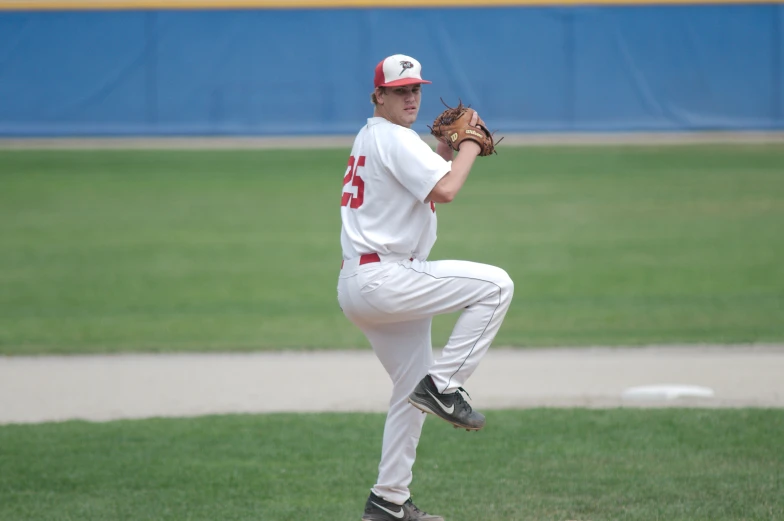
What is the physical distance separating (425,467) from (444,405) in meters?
1.63

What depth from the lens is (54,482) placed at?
5.62 metres

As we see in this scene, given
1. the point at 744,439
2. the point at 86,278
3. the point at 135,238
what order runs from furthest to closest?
1. the point at 135,238
2. the point at 86,278
3. the point at 744,439

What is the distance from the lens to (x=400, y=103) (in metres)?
4.49

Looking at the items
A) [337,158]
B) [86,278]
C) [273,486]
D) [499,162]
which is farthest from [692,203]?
[273,486]

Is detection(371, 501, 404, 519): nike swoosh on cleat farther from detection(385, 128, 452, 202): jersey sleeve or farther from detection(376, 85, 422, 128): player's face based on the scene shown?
detection(376, 85, 422, 128): player's face

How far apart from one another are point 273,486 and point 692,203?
45.3 ft

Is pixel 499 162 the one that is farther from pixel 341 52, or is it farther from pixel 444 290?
pixel 444 290

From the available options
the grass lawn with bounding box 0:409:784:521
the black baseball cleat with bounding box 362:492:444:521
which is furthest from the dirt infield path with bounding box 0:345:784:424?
the black baseball cleat with bounding box 362:492:444:521

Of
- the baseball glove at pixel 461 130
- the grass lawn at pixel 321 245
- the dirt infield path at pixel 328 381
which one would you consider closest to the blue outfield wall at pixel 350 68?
the grass lawn at pixel 321 245

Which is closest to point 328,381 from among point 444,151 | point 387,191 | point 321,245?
point 444,151

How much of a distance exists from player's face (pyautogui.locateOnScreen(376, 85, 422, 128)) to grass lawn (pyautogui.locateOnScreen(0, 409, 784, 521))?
72.6 inches

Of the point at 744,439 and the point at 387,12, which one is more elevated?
the point at 387,12

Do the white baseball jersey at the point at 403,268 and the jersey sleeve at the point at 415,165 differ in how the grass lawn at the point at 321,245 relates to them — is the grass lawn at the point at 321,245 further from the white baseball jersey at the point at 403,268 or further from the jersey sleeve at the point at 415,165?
the jersey sleeve at the point at 415,165

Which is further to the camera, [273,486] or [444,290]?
[273,486]
